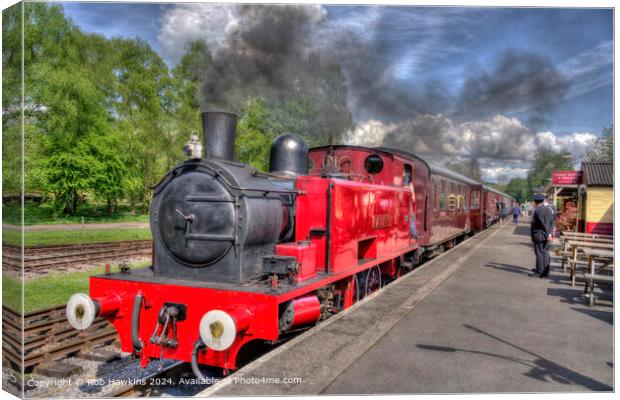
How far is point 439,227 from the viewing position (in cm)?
1219

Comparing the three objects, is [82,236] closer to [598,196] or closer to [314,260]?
[314,260]

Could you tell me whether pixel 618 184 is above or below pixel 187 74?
below

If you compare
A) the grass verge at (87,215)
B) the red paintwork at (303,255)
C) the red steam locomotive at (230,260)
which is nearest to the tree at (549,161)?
the red steam locomotive at (230,260)

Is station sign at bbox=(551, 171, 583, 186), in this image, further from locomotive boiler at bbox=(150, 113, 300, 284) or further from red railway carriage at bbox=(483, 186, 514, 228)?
locomotive boiler at bbox=(150, 113, 300, 284)

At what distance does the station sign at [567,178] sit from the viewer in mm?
16250

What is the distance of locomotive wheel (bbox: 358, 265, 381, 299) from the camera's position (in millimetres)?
6966

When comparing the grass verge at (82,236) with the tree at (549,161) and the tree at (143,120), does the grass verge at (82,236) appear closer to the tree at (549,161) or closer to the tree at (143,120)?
the tree at (143,120)

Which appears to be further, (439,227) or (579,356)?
(439,227)

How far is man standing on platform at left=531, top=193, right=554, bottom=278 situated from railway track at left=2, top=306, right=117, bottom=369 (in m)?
8.10

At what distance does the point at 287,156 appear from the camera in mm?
6219

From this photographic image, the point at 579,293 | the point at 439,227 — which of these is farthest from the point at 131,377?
the point at 439,227

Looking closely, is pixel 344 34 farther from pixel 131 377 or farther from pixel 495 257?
pixel 495 257

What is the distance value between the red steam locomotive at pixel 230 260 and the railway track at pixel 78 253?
6478 millimetres

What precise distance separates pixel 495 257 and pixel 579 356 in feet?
25.1
